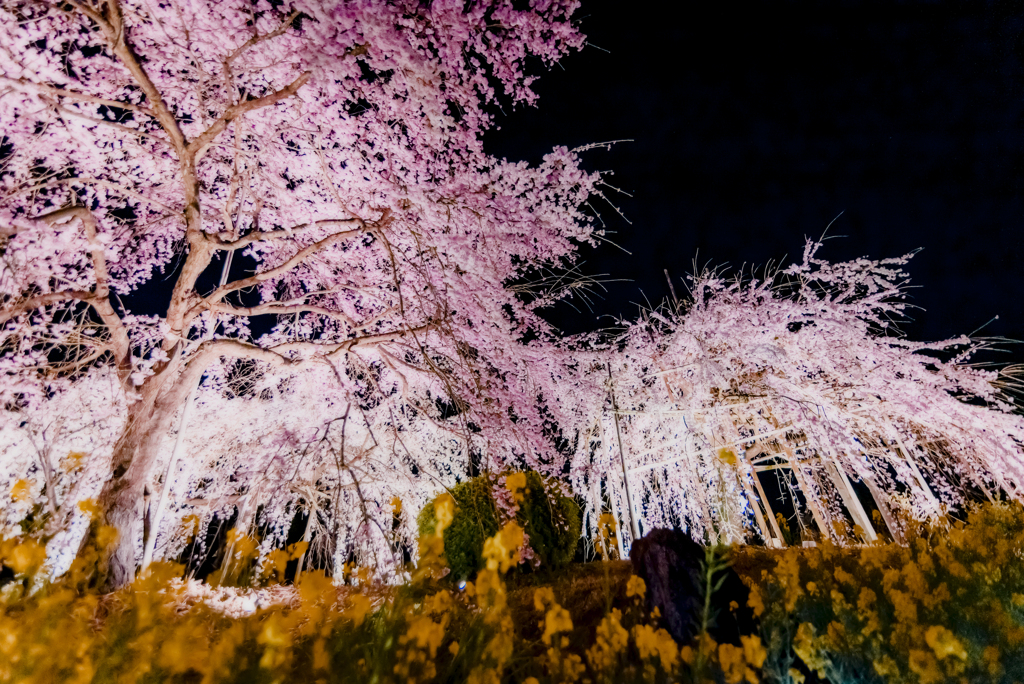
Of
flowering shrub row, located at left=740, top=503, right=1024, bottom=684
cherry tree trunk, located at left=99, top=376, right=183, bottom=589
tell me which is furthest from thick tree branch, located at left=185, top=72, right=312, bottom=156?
flowering shrub row, located at left=740, top=503, right=1024, bottom=684

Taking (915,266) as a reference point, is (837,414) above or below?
below

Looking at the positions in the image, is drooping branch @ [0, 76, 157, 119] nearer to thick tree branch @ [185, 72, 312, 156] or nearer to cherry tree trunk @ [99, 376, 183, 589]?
thick tree branch @ [185, 72, 312, 156]

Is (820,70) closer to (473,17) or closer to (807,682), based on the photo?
(473,17)

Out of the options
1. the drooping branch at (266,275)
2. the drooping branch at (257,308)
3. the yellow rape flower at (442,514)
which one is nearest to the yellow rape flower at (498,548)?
the yellow rape flower at (442,514)

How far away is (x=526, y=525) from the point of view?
256 inches

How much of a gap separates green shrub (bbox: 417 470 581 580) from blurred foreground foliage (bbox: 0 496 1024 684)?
1.82 metres

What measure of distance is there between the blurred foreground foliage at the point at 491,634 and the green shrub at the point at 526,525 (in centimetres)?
182

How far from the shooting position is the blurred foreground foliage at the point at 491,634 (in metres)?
1.82

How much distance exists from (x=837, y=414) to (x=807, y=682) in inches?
178

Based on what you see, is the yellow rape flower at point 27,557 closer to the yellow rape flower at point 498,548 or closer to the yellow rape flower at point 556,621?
the yellow rape flower at point 498,548

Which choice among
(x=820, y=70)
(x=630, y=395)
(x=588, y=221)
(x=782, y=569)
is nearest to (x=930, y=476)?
(x=630, y=395)

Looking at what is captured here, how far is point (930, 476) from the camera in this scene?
8211 millimetres

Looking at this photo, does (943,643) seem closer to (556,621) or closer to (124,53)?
(556,621)

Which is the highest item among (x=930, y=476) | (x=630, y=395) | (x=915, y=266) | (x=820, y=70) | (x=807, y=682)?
(x=820, y=70)
